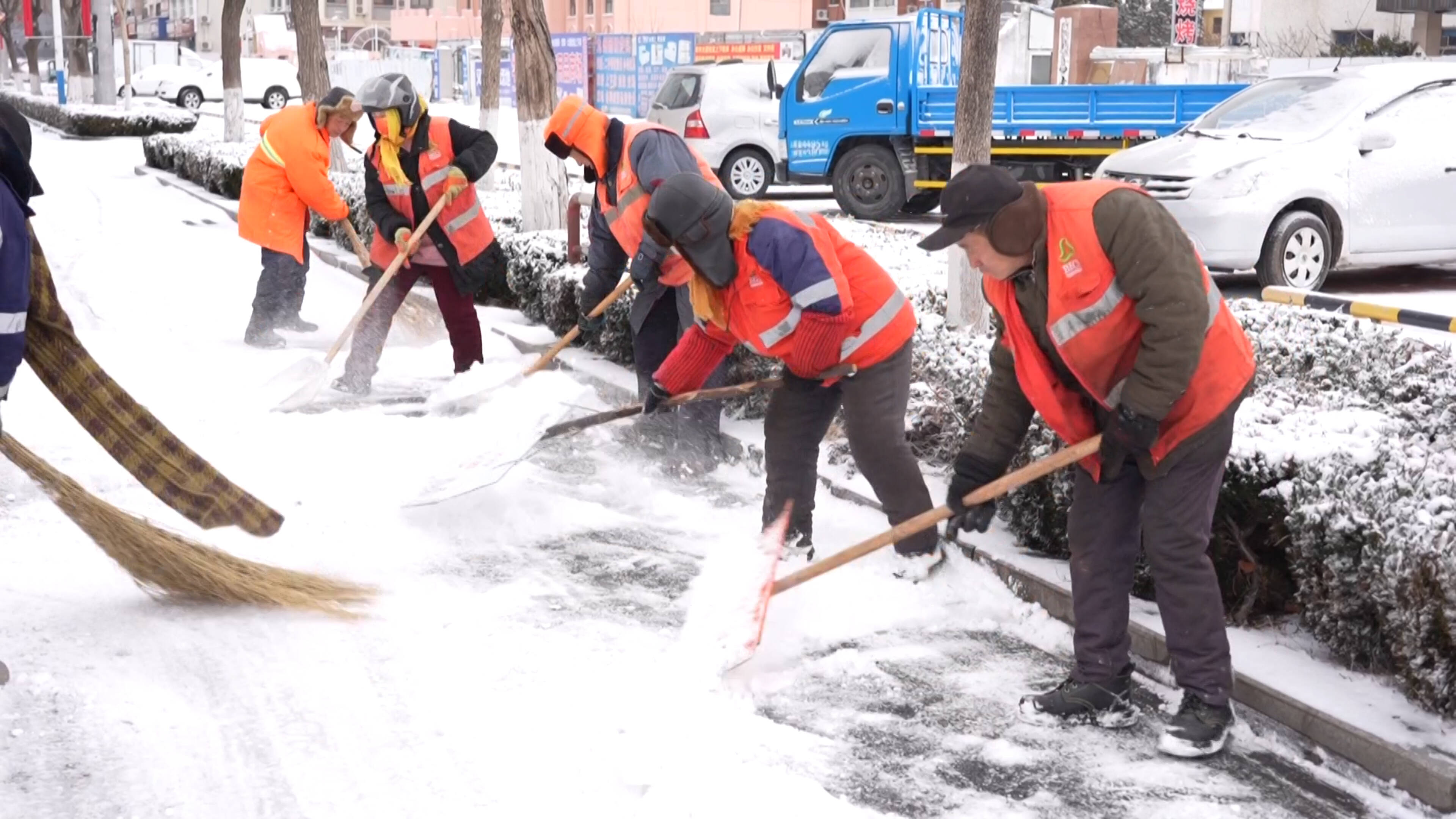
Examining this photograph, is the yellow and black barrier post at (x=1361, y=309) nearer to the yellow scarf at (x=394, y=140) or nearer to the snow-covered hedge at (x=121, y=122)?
the yellow scarf at (x=394, y=140)

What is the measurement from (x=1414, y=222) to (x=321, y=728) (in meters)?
8.61

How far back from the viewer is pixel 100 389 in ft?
14.0

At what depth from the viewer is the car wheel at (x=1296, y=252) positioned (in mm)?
9367

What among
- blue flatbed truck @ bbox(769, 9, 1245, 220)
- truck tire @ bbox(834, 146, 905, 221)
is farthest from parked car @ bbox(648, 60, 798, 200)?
truck tire @ bbox(834, 146, 905, 221)

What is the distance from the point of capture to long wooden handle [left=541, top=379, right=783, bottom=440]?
16.1 feet

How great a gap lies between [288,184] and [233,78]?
49.5ft

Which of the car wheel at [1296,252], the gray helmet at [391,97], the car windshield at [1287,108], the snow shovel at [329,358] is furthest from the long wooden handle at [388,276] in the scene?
the car windshield at [1287,108]

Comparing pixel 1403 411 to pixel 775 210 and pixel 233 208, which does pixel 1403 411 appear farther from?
pixel 233 208

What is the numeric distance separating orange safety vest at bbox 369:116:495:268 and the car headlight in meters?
4.79

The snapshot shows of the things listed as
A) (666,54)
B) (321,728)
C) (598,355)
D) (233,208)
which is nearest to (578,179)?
(233,208)

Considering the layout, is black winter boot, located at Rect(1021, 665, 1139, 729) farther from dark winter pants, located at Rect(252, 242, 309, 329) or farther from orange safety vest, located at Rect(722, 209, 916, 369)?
dark winter pants, located at Rect(252, 242, 309, 329)

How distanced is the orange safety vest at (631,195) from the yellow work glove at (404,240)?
174cm

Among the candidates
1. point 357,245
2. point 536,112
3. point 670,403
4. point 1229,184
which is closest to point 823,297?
point 670,403

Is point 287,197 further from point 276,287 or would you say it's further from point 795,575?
point 795,575
